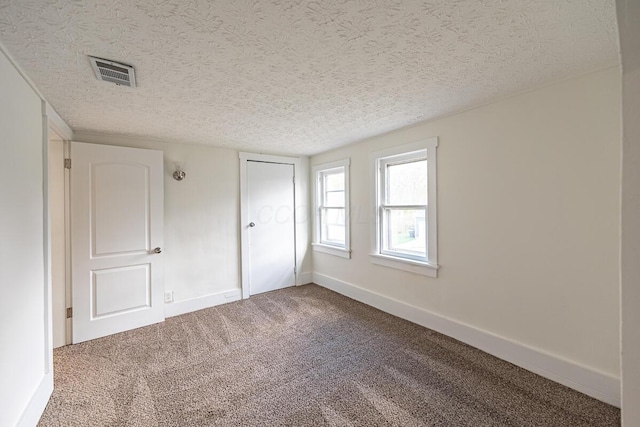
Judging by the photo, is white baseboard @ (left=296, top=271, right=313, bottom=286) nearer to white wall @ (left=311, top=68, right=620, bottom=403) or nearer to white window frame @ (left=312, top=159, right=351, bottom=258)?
white window frame @ (left=312, top=159, right=351, bottom=258)

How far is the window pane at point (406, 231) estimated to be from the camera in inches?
122

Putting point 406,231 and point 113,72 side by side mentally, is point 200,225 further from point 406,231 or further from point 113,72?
point 406,231

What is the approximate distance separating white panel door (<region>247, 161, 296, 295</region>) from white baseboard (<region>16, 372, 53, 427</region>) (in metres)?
2.28

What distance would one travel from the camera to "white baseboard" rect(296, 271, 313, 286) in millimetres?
4566

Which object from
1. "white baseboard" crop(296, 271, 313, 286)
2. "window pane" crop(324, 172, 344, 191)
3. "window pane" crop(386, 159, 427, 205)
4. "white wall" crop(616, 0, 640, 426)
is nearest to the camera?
"white wall" crop(616, 0, 640, 426)

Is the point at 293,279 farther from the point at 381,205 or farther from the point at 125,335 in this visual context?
the point at 125,335

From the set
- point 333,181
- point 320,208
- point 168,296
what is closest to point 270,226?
point 320,208

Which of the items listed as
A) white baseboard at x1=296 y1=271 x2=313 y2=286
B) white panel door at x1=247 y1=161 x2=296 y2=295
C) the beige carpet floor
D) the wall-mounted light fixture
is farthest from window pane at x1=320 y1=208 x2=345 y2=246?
the wall-mounted light fixture

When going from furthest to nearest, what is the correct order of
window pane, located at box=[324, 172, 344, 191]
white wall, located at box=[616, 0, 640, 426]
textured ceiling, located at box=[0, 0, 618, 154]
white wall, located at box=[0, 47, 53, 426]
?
window pane, located at box=[324, 172, 344, 191], white wall, located at box=[0, 47, 53, 426], textured ceiling, located at box=[0, 0, 618, 154], white wall, located at box=[616, 0, 640, 426]

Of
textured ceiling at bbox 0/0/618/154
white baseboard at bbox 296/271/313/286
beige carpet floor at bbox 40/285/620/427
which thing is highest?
textured ceiling at bbox 0/0/618/154

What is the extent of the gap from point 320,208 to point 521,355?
3062mm

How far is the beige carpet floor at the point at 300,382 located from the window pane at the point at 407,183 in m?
Result: 1.37

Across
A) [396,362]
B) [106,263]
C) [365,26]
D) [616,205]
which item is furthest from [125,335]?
[616,205]

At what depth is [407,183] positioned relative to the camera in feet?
10.6
